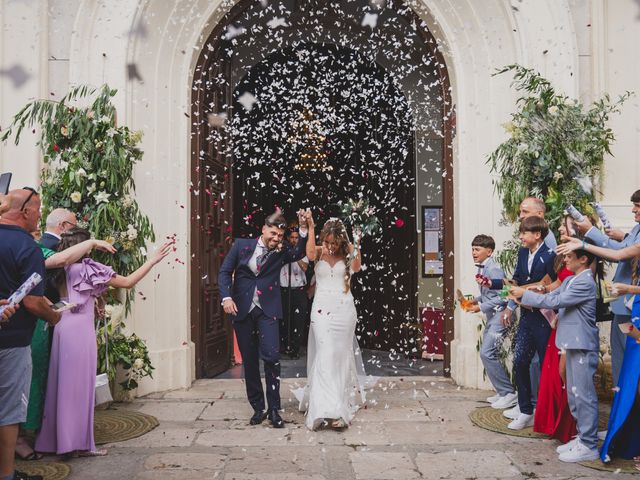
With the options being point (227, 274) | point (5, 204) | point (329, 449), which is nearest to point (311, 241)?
point (227, 274)

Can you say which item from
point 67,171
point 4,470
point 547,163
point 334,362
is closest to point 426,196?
point 547,163

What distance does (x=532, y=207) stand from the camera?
517cm

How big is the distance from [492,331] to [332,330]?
1.50 m

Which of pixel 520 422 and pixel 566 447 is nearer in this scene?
pixel 566 447

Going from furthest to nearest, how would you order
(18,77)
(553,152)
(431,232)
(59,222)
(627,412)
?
(431,232) < (18,77) < (553,152) < (59,222) < (627,412)

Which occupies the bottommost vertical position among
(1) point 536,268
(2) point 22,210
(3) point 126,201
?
(1) point 536,268

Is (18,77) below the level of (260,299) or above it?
above

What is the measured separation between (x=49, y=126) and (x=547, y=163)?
4.41 metres

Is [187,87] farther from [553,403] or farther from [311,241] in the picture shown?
[553,403]

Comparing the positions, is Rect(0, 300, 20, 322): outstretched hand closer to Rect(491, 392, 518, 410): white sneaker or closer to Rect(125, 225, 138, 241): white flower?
Rect(125, 225, 138, 241): white flower

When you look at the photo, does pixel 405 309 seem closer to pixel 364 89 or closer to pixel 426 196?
pixel 426 196

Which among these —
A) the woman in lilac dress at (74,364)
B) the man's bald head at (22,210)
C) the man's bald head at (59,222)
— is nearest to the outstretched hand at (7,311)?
the man's bald head at (22,210)

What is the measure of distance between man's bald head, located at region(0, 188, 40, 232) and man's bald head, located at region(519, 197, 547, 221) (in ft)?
12.1

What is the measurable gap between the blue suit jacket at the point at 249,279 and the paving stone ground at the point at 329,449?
0.97m
